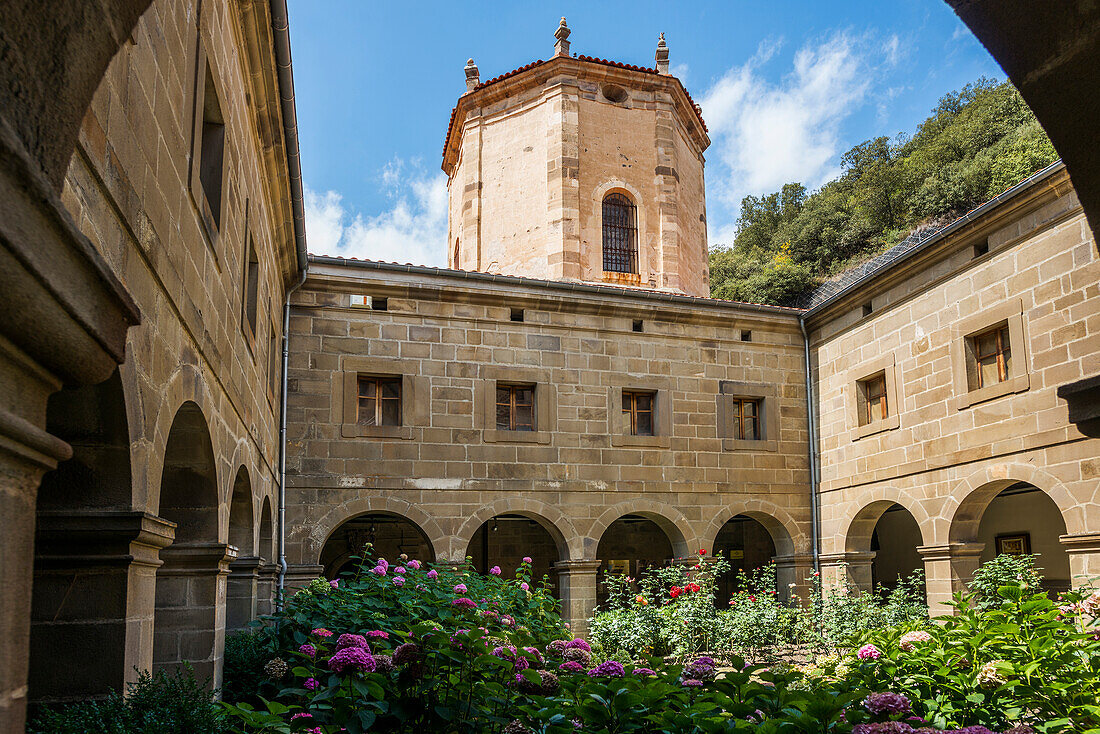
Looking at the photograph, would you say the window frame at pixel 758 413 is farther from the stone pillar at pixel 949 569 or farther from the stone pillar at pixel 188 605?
the stone pillar at pixel 188 605

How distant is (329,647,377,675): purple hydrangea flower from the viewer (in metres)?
2.98

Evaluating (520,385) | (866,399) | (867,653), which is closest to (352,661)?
(867,653)

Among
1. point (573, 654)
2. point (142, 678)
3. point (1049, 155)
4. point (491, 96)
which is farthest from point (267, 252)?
point (1049, 155)

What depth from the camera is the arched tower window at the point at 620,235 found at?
17531 mm

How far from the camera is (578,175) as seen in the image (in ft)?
56.8

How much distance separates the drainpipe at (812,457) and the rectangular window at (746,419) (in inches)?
32.0

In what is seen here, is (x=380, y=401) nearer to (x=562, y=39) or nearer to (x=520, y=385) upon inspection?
(x=520, y=385)

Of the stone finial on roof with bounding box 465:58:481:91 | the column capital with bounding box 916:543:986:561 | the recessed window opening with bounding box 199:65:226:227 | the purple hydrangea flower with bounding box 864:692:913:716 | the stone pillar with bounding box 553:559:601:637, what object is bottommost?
the stone pillar with bounding box 553:559:601:637

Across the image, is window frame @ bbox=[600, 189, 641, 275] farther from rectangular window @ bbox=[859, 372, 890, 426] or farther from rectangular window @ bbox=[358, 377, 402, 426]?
rectangular window @ bbox=[358, 377, 402, 426]

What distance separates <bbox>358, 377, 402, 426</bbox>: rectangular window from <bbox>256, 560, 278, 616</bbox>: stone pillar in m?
2.39

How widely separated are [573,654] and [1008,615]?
2.68m

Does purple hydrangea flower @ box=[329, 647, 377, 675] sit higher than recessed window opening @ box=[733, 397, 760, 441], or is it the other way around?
recessed window opening @ box=[733, 397, 760, 441]

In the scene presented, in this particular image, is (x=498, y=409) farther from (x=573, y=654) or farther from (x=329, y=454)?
(x=573, y=654)

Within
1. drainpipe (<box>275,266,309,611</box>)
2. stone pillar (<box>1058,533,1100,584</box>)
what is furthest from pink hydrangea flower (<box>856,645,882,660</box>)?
drainpipe (<box>275,266,309,611</box>)
